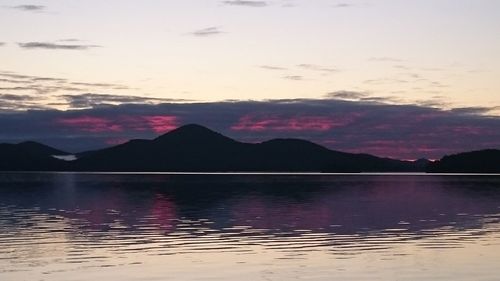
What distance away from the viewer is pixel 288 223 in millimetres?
67000

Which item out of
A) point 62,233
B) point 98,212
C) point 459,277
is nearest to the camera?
point 459,277

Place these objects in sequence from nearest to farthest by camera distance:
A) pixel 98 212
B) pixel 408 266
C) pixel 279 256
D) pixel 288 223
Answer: pixel 408 266 < pixel 279 256 < pixel 288 223 < pixel 98 212

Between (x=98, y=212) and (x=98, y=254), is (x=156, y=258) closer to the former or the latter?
(x=98, y=254)

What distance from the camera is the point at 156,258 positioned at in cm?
4188

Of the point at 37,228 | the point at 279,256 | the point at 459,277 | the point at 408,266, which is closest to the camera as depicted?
the point at 459,277

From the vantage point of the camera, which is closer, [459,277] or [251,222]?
[459,277]

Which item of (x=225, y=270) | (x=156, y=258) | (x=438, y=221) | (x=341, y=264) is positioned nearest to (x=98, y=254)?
(x=156, y=258)

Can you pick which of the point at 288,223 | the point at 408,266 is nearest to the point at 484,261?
the point at 408,266

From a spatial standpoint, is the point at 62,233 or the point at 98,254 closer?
the point at 98,254

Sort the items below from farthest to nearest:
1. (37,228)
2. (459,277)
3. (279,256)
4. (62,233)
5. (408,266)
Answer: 1. (37,228)
2. (62,233)
3. (279,256)
4. (408,266)
5. (459,277)

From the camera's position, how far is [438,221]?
70.1 meters

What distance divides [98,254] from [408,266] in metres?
15.9

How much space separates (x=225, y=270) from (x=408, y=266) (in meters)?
8.68

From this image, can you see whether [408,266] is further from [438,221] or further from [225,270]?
[438,221]
